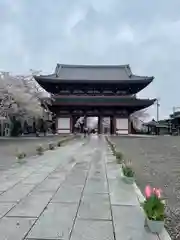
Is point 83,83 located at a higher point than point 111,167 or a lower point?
higher

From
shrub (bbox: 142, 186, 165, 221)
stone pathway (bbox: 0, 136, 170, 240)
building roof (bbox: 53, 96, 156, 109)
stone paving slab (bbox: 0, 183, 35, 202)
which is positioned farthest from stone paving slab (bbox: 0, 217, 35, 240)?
building roof (bbox: 53, 96, 156, 109)

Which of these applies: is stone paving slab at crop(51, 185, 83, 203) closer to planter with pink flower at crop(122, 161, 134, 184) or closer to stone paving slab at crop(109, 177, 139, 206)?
stone paving slab at crop(109, 177, 139, 206)

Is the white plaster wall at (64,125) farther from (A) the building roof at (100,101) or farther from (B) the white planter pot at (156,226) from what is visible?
(B) the white planter pot at (156,226)

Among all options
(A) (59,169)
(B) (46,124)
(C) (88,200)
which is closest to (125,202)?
(C) (88,200)

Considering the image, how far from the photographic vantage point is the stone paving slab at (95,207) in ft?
15.4

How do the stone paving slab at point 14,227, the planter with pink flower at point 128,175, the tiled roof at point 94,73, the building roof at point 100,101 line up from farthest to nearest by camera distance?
the tiled roof at point 94,73
the building roof at point 100,101
the planter with pink flower at point 128,175
the stone paving slab at point 14,227

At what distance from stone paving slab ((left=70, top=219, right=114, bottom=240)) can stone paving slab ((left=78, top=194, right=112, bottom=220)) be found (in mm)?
244

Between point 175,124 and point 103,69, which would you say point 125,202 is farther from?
point 175,124

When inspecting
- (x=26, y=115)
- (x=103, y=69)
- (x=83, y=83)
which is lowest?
Answer: (x=26, y=115)

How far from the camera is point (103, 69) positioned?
4578 cm

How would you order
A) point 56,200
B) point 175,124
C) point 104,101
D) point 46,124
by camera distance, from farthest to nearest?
point 175,124
point 46,124
point 104,101
point 56,200

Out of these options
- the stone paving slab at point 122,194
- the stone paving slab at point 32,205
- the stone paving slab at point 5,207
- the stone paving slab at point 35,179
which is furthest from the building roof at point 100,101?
the stone paving slab at point 5,207

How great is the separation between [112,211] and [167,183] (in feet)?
12.2

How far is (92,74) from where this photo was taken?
143ft
